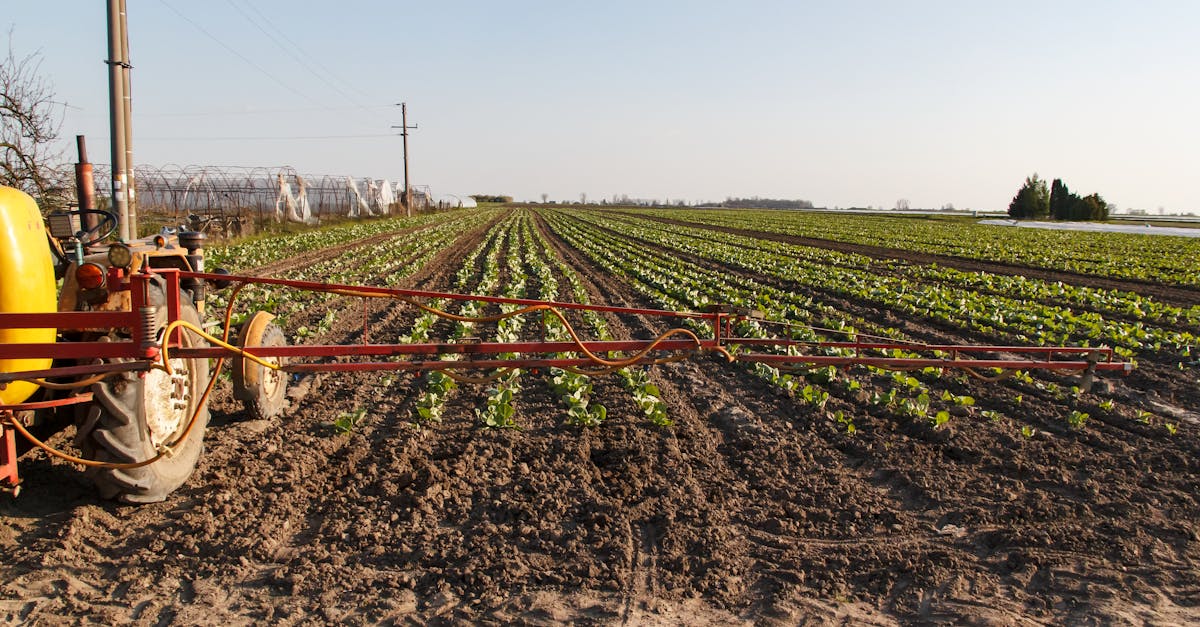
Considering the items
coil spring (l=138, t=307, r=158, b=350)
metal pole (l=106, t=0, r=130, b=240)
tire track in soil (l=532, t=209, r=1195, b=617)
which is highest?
metal pole (l=106, t=0, r=130, b=240)

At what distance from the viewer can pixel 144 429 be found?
150 inches

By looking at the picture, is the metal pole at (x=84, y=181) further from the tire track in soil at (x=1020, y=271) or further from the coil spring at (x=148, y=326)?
the tire track in soil at (x=1020, y=271)

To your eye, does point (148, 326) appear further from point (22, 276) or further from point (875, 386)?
point (875, 386)

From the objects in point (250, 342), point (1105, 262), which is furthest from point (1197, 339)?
point (1105, 262)

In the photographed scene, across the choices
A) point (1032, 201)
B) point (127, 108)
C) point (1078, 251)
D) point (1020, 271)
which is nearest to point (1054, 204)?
point (1032, 201)

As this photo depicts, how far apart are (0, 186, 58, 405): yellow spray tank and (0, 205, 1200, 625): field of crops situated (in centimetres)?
83

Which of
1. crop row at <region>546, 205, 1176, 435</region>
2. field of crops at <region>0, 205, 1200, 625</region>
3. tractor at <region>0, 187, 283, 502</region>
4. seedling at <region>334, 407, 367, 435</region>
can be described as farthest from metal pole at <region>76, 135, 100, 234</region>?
crop row at <region>546, 205, 1176, 435</region>

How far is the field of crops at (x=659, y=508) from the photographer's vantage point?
328 cm

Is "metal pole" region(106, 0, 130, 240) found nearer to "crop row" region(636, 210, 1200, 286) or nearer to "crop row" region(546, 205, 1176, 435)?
"crop row" region(546, 205, 1176, 435)

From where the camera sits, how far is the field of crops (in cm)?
328

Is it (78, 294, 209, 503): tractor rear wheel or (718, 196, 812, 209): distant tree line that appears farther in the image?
(718, 196, 812, 209): distant tree line

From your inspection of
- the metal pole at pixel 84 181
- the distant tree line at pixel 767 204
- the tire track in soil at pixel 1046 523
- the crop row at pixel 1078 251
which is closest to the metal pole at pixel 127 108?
the metal pole at pixel 84 181

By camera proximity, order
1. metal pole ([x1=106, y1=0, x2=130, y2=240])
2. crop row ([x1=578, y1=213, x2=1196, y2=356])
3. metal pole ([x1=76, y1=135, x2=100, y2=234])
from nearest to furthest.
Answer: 1. metal pole ([x1=76, y1=135, x2=100, y2=234])
2. crop row ([x1=578, y1=213, x2=1196, y2=356])
3. metal pole ([x1=106, y1=0, x2=130, y2=240])

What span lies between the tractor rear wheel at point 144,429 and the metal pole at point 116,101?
7.67 m
